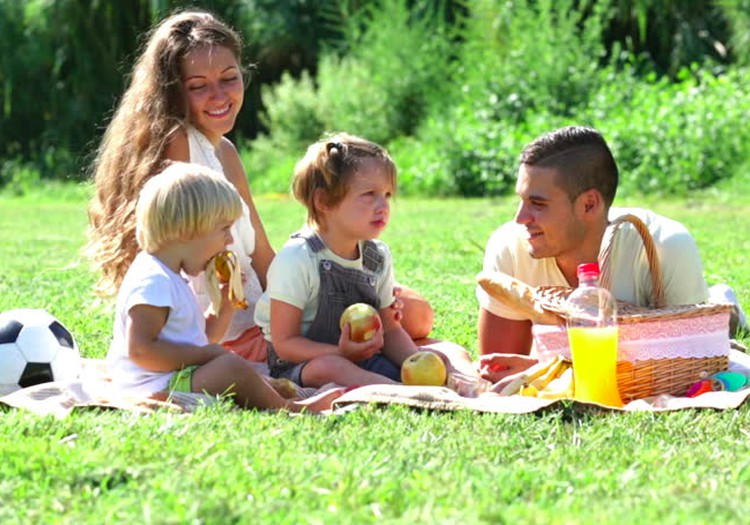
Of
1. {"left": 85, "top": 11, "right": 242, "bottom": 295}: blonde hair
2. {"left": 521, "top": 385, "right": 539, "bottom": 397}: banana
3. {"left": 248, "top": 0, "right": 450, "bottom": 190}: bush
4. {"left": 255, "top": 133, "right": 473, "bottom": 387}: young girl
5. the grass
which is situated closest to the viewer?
the grass

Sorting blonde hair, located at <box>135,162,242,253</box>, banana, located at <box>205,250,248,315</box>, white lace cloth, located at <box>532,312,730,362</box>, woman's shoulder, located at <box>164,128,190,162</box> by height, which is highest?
woman's shoulder, located at <box>164,128,190,162</box>

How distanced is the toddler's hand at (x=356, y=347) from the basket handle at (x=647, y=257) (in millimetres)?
871

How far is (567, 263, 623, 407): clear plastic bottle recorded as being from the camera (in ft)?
13.7

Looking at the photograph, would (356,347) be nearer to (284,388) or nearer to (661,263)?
(284,388)

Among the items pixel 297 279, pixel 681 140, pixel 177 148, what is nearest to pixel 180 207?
pixel 297 279

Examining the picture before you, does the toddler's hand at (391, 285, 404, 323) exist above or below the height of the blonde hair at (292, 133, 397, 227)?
below

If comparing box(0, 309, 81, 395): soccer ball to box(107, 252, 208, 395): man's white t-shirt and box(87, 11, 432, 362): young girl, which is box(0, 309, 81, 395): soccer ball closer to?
box(107, 252, 208, 395): man's white t-shirt

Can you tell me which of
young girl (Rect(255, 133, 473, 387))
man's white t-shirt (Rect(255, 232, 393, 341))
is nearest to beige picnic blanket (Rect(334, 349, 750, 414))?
young girl (Rect(255, 133, 473, 387))

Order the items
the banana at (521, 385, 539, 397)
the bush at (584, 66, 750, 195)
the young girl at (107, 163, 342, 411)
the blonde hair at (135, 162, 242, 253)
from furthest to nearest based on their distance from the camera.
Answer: the bush at (584, 66, 750, 195) → the banana at (521, 385, 539, 397) → the blonde hair at (135, 162, 242, 253) → the young girl at (107, 163, 342, 411)

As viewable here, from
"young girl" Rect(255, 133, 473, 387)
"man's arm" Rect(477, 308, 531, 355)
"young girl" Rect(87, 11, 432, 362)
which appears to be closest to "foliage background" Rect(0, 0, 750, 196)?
"young girl" Rect(87, 11, 432, 362)

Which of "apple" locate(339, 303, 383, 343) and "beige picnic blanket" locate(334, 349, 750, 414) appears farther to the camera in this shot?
"apple" locate(339, 303, 383, 343)

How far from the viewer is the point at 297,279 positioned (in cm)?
488

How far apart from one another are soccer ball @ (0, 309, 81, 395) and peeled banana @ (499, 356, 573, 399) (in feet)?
5.17

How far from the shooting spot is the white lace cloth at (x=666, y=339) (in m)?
4.31
